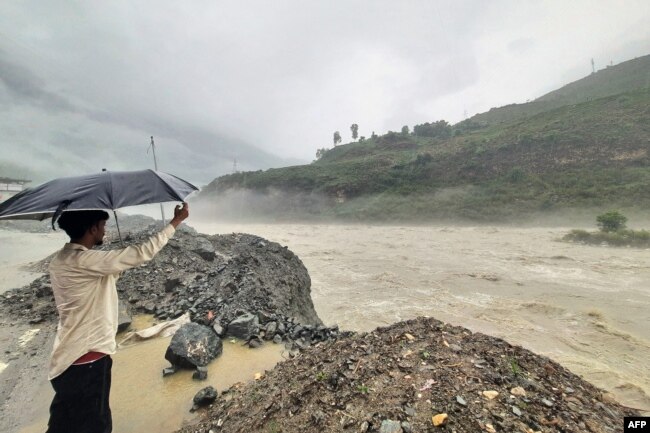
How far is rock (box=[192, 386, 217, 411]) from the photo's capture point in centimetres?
384

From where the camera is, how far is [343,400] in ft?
9.36

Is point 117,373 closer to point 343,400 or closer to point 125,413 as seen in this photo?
point 125,413

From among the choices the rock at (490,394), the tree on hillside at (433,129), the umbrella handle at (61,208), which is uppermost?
the tree on hillside at (433,129)

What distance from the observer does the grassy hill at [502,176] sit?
33562 millimetres

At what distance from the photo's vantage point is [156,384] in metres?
4.50

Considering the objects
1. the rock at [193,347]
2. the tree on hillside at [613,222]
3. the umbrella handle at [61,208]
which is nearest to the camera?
the umbrella handle at [61,208]

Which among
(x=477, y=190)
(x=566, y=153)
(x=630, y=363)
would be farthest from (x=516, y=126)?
(x=630, y=363)

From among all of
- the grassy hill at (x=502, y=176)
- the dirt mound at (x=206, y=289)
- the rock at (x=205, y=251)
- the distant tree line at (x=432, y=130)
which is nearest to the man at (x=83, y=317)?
the dirt mound at (x=206, y=289)

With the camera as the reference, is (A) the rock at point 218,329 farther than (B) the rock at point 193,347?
Yes

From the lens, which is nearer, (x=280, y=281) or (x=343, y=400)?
(x=343, y=400)

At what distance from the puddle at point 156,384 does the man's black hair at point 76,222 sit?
2.71 metres

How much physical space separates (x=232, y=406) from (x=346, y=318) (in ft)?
22.9

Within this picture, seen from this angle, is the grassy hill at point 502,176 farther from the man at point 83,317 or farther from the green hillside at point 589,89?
the man at point 83,317

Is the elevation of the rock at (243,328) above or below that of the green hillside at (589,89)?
below
